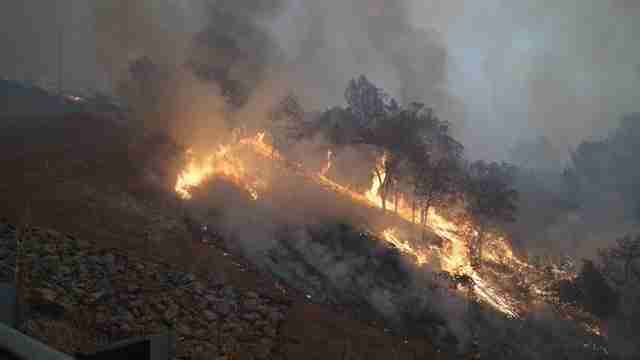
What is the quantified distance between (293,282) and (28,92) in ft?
142

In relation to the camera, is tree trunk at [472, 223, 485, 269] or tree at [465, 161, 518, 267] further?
tree trunk at [472, 223, 485, 269]

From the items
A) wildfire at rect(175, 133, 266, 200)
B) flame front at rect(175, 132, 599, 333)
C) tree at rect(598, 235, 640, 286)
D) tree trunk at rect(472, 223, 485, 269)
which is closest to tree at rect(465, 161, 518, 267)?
tree trunk at rect(472, 223, 485, 269)

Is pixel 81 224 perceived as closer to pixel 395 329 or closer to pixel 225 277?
pixel 225 277

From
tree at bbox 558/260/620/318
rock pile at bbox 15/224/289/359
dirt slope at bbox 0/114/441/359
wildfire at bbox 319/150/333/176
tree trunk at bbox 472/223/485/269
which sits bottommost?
rock pile at bbox 15/224/289/359

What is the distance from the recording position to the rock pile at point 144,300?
62.0 ft

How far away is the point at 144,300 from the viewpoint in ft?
68.8

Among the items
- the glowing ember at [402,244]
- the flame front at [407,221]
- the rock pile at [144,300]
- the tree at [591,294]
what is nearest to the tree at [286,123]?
the flame front at [407,221]

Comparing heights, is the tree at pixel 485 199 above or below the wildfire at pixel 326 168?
below

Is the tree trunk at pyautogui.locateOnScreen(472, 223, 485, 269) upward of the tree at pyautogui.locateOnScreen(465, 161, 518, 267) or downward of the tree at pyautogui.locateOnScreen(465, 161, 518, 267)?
downward

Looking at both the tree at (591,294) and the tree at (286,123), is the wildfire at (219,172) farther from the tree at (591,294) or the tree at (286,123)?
the tree at (591,294)

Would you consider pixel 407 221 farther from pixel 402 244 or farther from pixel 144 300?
pixel 144 300

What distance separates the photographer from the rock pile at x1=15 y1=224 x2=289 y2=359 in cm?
1889

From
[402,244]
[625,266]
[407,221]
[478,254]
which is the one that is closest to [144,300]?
[402,244]

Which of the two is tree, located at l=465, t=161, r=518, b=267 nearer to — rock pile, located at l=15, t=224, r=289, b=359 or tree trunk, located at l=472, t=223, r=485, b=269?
tree trunk, located at l=472, t=223, r=485, b=269
